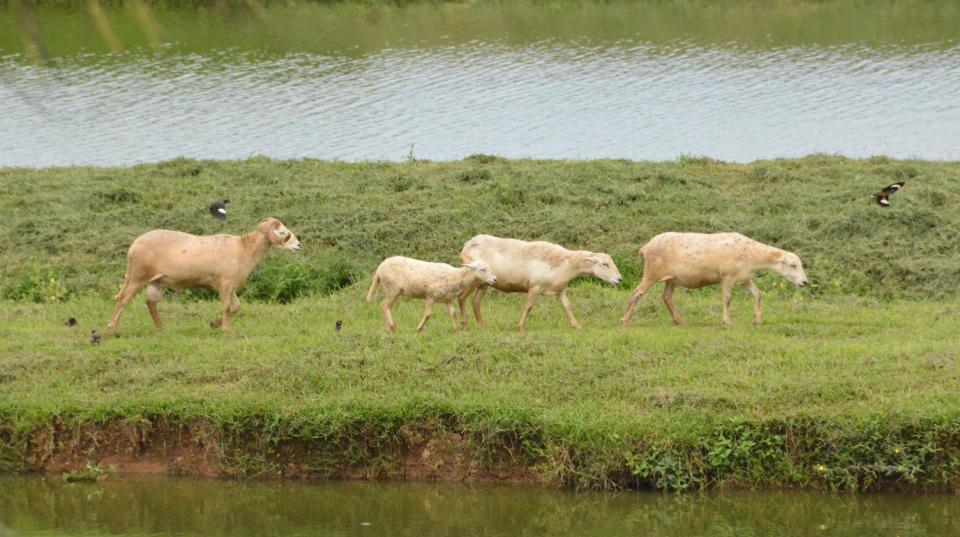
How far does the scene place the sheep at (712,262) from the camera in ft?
39.2

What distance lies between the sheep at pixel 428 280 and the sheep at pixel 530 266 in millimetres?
201

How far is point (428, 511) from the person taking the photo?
945 cm

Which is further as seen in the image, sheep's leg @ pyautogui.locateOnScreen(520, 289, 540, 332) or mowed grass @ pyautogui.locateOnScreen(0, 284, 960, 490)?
sheep's leg @ pyautogui.locateOnScreen(520, 289, 540, 332)

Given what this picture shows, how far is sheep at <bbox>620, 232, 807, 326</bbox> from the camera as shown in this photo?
11938 mm

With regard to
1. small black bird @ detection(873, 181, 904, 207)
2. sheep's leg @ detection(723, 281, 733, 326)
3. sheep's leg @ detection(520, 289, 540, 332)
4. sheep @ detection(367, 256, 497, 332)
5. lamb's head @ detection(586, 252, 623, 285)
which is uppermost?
sheep @ detection(367, 256, 497, 332)

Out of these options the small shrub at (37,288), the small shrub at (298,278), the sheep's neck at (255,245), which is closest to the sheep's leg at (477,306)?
the sheep's neck at (255,245)

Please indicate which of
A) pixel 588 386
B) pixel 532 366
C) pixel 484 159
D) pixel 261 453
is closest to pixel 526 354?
pixel 532 366

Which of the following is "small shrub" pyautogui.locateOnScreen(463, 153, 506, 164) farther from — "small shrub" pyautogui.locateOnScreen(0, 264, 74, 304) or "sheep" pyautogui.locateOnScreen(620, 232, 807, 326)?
"sheep" pyautogui.locateOnScreen(620, 232, 807, 326)

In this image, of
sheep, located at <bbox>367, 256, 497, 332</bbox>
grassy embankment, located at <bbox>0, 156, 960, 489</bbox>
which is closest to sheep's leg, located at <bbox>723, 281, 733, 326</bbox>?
grassy embankment, located at <bbox>0, 156, 960, 489</bbox>

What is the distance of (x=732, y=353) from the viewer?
11.1m

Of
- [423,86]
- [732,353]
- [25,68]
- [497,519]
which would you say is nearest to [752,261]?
[732,353]

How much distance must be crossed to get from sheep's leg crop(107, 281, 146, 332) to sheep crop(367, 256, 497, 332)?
7.31 ft

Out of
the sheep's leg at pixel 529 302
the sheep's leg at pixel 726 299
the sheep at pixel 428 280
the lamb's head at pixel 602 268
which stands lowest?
the sheep's leg at pixel 726 299

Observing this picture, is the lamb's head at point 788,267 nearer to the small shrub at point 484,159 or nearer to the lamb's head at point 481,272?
the lamb's head at point 481,272
